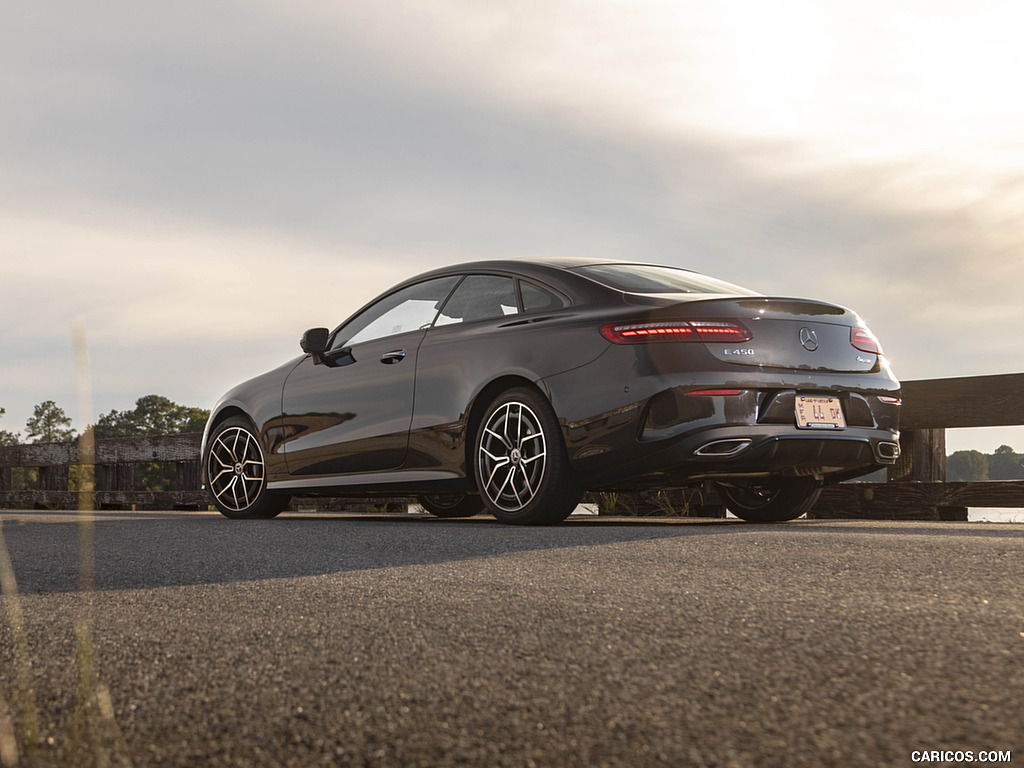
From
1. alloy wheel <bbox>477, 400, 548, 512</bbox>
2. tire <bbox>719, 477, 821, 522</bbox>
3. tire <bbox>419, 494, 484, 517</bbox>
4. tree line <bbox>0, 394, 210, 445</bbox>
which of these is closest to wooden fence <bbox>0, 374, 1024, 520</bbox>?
tire <bbox>719, 477, 821, 522</bbox>

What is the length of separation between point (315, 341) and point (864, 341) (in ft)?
12.1

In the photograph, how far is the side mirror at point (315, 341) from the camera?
7.24 metres

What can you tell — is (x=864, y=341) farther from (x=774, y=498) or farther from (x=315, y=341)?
(x=315, y=341)

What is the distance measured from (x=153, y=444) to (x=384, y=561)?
9224 millimetres

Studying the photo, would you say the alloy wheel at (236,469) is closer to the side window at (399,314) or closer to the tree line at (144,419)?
the side window at (399,314)

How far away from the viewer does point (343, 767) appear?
1.64m

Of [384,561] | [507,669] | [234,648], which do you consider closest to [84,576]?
[384,561]

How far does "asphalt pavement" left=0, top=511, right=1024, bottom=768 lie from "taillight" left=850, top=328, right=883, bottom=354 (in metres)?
1.98

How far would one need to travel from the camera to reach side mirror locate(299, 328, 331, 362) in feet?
23.8

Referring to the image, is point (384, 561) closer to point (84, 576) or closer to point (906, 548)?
point (84, 576)

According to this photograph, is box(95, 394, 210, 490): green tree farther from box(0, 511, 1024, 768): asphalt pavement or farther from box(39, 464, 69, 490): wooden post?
box(0, 511, 1024, 768): asphalt pavement

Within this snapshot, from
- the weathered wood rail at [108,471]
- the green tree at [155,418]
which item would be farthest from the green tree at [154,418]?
the weathered wood rail at [108,471]

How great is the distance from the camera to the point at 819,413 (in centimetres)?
544

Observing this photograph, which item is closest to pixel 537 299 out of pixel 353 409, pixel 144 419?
pixel 353 409
